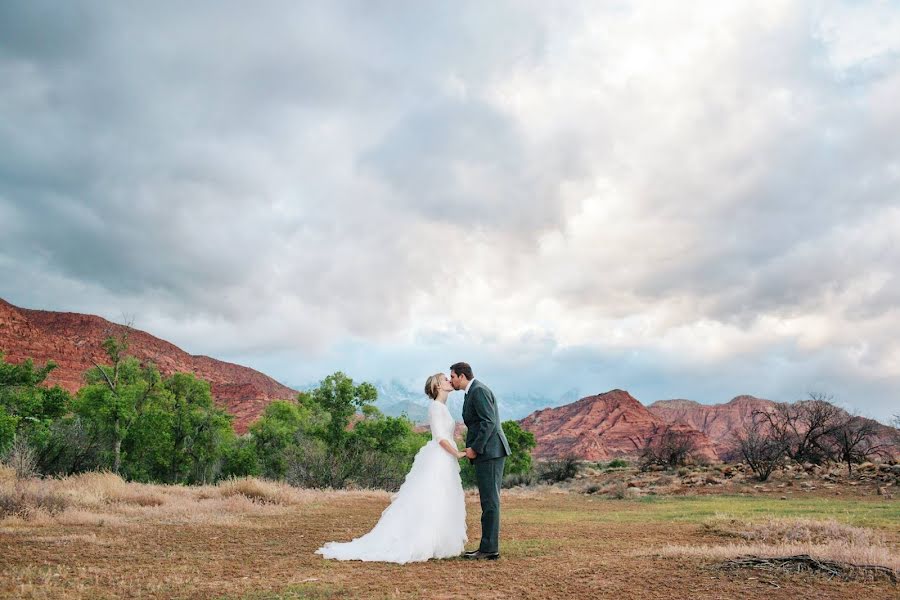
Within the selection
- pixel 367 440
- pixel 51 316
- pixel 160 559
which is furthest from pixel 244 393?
pixel 160 559

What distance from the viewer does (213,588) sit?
6.41 metres

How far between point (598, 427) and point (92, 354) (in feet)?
362

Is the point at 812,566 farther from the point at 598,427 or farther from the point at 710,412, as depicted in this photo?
the point at 710,412

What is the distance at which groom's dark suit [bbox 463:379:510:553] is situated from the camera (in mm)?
8461

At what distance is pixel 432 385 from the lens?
891 centimetres

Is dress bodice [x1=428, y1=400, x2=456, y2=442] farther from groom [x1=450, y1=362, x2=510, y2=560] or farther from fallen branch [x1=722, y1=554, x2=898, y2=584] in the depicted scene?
fallen branch [x1=722, y1=554, x2=898, y2=584]

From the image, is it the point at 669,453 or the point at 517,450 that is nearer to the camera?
the point at 669,453

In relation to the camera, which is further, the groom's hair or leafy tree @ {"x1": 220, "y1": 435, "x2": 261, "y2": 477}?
leafy tree @ {"x1": 220, "y1": 435, "x2": 261, "y2": 477}

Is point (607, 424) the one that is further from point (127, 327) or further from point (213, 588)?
point (213, 588)

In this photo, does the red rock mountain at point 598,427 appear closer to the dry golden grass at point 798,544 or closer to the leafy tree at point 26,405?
the leafy tree at point 26,405

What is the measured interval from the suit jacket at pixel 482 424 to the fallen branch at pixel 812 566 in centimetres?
324

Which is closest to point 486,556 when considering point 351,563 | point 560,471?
point 351,563

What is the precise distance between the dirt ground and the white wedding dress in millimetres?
311

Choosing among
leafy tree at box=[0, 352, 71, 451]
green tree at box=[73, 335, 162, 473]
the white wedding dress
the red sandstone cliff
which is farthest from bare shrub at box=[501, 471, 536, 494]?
the red sandstone cliff
